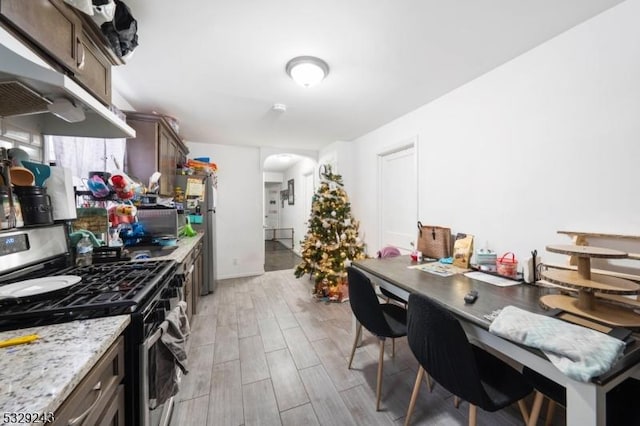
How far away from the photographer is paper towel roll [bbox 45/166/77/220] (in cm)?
138

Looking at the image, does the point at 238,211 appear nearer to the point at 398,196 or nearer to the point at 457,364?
the point at 398,196

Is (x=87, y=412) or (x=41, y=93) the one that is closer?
(x=87, y=412)

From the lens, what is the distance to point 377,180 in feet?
11.2

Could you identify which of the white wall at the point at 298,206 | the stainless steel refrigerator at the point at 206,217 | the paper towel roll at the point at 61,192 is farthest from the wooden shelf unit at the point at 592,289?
the white wall at the point at 298,206

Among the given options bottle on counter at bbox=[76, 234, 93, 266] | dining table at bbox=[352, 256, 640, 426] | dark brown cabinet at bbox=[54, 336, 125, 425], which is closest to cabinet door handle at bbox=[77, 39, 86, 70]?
bottle on counter at bbox=[76, 234, 93, 266]

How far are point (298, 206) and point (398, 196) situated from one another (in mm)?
3769

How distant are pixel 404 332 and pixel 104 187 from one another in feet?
7.41

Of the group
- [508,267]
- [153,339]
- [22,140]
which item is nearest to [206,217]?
[22,140]

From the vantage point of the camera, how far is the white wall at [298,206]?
5.91 metres

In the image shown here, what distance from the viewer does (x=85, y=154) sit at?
1819 millimetres

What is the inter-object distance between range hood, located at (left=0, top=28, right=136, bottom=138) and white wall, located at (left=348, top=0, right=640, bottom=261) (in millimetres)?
2539

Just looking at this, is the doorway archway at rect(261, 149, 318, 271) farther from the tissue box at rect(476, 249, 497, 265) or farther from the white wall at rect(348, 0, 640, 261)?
the tissue box at rect(476, 249, 497, 265)

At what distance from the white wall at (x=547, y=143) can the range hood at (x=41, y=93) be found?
254 cm

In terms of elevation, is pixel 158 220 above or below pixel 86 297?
above
